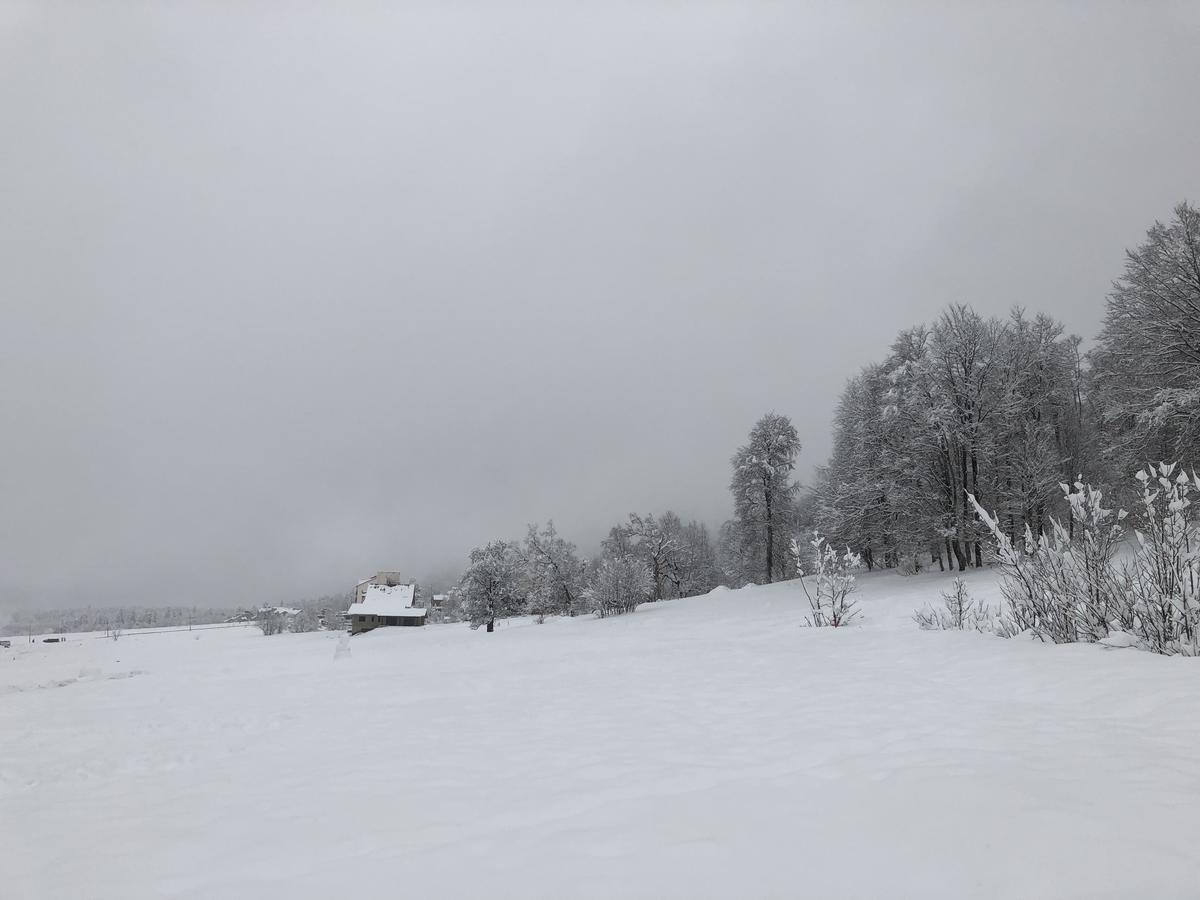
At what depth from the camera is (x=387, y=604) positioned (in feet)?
184

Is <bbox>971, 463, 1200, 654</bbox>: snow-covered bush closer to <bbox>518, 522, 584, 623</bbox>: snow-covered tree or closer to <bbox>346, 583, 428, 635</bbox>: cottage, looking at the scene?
<bbox>518, 522, 584, 623</bbox>: snow-covered tree

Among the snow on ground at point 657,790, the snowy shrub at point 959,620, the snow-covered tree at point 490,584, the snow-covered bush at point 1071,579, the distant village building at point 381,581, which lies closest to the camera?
the snow on ground at point 657,790

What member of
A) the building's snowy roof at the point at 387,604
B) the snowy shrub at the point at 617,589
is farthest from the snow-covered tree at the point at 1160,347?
the building's snowy roof at the point at 387,604

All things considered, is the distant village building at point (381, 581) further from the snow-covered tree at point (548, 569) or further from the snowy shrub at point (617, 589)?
the snowy shrub at point (617, 589)

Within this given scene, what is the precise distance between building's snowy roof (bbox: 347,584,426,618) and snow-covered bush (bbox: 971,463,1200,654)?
2205 inches

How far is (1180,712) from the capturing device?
13.1ft

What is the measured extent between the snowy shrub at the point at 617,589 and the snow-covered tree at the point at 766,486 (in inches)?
307

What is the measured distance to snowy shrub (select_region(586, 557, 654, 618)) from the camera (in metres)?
27.8

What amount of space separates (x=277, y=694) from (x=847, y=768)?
8.29m

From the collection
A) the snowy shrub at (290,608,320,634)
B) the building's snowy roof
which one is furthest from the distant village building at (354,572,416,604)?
the snowy shrub at (290,608,320,634)

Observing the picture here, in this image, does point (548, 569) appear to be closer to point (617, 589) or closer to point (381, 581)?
point (617, 589)

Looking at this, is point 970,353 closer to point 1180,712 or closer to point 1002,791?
point 1180,712

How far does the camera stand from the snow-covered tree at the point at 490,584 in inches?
1375

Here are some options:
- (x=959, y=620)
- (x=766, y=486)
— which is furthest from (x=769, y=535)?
(x=959, y=620)
